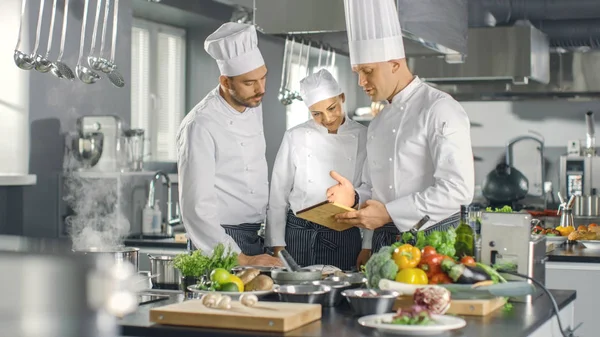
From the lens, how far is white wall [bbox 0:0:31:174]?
17.3 ft

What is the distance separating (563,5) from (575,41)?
108 centimetres

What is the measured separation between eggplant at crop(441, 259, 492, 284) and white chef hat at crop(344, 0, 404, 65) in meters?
1.23

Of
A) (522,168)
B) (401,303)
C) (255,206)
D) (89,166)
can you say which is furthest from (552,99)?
(401,303)

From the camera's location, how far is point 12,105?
528 centimetres

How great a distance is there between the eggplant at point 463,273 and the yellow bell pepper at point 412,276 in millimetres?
71

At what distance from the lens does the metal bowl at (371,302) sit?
95.7 inches

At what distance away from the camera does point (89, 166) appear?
219 inches

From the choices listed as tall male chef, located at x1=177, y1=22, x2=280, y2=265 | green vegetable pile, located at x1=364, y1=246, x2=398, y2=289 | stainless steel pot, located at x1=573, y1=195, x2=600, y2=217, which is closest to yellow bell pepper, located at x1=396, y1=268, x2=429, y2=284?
green vegetable pile, located at x1=364, y1=246, x2=398, y2=289

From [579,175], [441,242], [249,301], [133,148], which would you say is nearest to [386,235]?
[441,242]

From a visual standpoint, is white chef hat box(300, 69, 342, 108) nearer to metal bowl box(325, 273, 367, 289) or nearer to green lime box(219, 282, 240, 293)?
metal bowl box(325, 273, 367, 289)

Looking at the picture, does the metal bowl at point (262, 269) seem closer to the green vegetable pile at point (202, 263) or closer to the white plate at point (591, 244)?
the green vegetable pile at point (202, 263)

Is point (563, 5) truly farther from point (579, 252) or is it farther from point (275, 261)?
point (275, 261)

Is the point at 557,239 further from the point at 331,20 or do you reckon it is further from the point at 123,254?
the point at 123,254

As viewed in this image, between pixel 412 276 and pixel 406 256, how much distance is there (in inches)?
3.0
